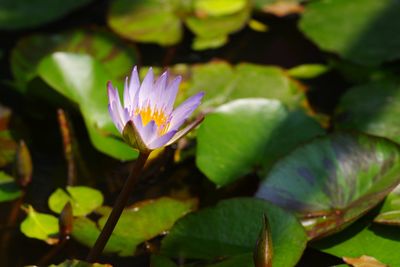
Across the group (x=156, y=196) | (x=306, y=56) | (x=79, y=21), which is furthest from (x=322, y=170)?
(x=79, y=21)

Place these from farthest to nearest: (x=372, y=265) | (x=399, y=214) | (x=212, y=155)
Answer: (x=212, y=155), (x=399, y=214), (x=372, y=265)

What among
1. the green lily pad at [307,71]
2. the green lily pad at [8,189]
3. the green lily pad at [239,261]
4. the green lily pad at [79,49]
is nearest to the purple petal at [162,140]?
the green lily pad at [239,261]

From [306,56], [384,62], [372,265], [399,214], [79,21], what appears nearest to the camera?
[372,265]

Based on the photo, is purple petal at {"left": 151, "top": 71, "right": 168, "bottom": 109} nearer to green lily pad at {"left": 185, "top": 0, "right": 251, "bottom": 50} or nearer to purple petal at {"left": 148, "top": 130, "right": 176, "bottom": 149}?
purple petal at {"left": 148, "top": 130, "right": 176, "bottom": 149}

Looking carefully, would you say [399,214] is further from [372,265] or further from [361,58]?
[361,58]

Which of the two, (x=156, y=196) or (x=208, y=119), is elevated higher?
(x=208, y=119)

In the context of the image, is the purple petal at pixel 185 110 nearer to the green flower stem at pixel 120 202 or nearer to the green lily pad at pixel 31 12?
the green flower stem at pixel 120 202

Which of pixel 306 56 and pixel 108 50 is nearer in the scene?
pixel 108 50
